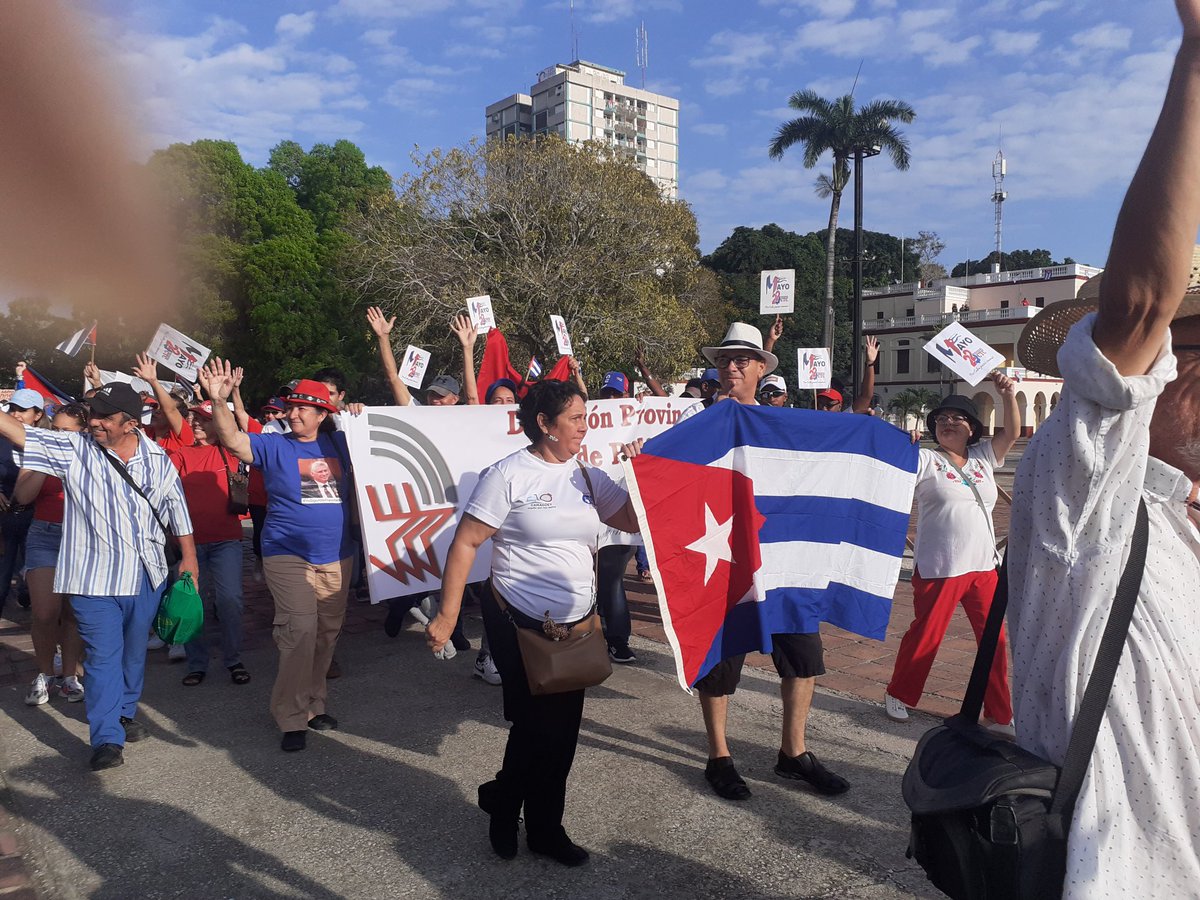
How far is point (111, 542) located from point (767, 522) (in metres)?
3.49

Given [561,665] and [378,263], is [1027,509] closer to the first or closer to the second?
[561,665]

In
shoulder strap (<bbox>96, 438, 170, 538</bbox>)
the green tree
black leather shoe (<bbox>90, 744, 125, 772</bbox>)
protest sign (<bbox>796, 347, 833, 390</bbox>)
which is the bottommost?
black leather shoe (<bbox>90, 744, 125, 772</bbox>)

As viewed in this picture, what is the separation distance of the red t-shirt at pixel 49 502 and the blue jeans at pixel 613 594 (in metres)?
3.53

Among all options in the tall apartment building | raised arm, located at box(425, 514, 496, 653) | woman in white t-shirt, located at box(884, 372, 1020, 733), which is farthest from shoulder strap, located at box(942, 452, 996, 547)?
the tall apartment building

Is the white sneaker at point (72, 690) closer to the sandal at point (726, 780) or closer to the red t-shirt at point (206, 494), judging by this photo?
the red t-shirt at point (206, 494)

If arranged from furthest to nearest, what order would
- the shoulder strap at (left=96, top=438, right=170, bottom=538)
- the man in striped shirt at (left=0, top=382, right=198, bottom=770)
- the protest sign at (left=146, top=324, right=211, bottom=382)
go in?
1. the protest sign at (left=146, top=324, right=211, bottom=382)
2. the shoulder strap at (left=96, top=438, right=170, bottom=538)
3. the man in striped shirt at (left=0, top=382, right=198, bottom=770)

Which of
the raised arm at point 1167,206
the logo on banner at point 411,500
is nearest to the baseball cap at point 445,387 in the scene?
the logo on banner at point 411,500

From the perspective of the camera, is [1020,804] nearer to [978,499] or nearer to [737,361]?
[737,361]

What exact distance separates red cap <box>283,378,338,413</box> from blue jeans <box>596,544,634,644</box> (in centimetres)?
206

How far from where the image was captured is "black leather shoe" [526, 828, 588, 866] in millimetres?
3438

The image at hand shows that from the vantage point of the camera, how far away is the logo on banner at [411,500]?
19.0 ft

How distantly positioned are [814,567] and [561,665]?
5.25ft

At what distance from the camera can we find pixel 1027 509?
166 centimetres

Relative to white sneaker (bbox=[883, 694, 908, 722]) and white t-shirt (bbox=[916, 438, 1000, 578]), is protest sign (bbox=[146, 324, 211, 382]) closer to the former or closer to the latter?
white t-shirt (bbox=[916, 438, 1000, 578])
